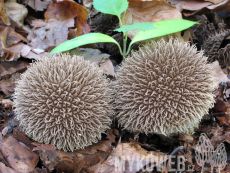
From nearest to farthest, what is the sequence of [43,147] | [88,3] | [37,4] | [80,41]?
[43,147]
[80,41]
[88,3]
[37,4]

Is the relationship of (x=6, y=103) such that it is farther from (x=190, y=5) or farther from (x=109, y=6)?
(x=190, y=5)

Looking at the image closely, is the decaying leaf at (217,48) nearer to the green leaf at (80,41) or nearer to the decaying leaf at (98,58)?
the decaying leaf at (98,58)

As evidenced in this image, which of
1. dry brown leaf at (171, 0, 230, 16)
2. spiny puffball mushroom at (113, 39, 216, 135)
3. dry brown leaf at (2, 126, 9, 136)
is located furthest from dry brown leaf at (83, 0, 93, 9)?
dry brown leaf at (2, 126, 9, 136)

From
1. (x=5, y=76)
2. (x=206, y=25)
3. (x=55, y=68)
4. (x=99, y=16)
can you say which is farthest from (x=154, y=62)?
(x=5, y=76)

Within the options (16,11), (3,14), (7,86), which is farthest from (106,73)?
(16,11)

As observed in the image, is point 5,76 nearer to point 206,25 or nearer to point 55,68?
point 55,68

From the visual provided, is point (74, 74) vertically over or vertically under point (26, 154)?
over
